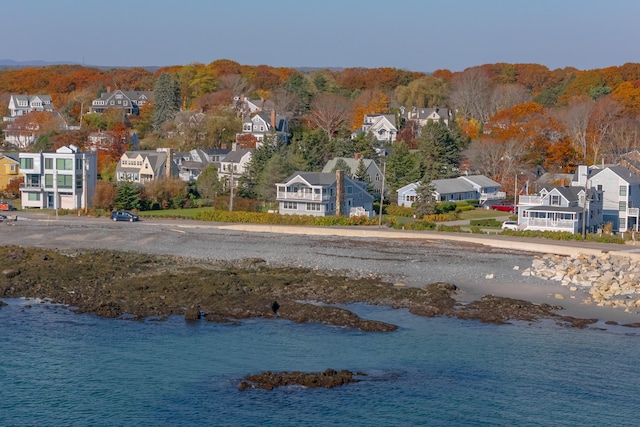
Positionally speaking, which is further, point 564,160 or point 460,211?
point 564,160

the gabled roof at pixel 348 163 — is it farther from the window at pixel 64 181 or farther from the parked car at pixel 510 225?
the window at pixel 64 181

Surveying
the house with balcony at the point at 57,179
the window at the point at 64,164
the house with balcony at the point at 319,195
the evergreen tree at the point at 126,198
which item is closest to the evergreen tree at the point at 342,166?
the house with balcony at the point at 319,195

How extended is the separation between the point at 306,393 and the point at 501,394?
19.0 ft

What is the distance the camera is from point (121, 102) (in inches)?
4500

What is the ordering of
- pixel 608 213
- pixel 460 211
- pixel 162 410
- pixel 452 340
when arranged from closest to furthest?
1. pixel 162 410
2. pixel 452 340
3. pixel 608 213
4. pixel 460 211

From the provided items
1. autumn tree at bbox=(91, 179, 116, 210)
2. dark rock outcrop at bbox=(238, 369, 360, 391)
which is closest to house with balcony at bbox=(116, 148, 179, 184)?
autumn tree at bbox=(91, 179, 116, 210)

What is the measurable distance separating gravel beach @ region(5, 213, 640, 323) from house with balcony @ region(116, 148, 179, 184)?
51.0ft

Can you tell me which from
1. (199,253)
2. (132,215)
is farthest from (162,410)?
(132,215)

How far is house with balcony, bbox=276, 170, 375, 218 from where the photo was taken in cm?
6078

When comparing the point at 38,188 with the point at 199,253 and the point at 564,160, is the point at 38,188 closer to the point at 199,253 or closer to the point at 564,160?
the point at 199,253

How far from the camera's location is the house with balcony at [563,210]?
175 ft

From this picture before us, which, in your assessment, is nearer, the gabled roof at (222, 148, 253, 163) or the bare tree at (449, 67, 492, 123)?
the gabled roof at (222, 148, 253, 163)

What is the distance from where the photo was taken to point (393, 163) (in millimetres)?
69625

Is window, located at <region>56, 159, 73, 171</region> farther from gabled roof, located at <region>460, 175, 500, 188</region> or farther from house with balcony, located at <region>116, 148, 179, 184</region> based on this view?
gabled roof, located at <region>460, 175, 500, 188</region>
